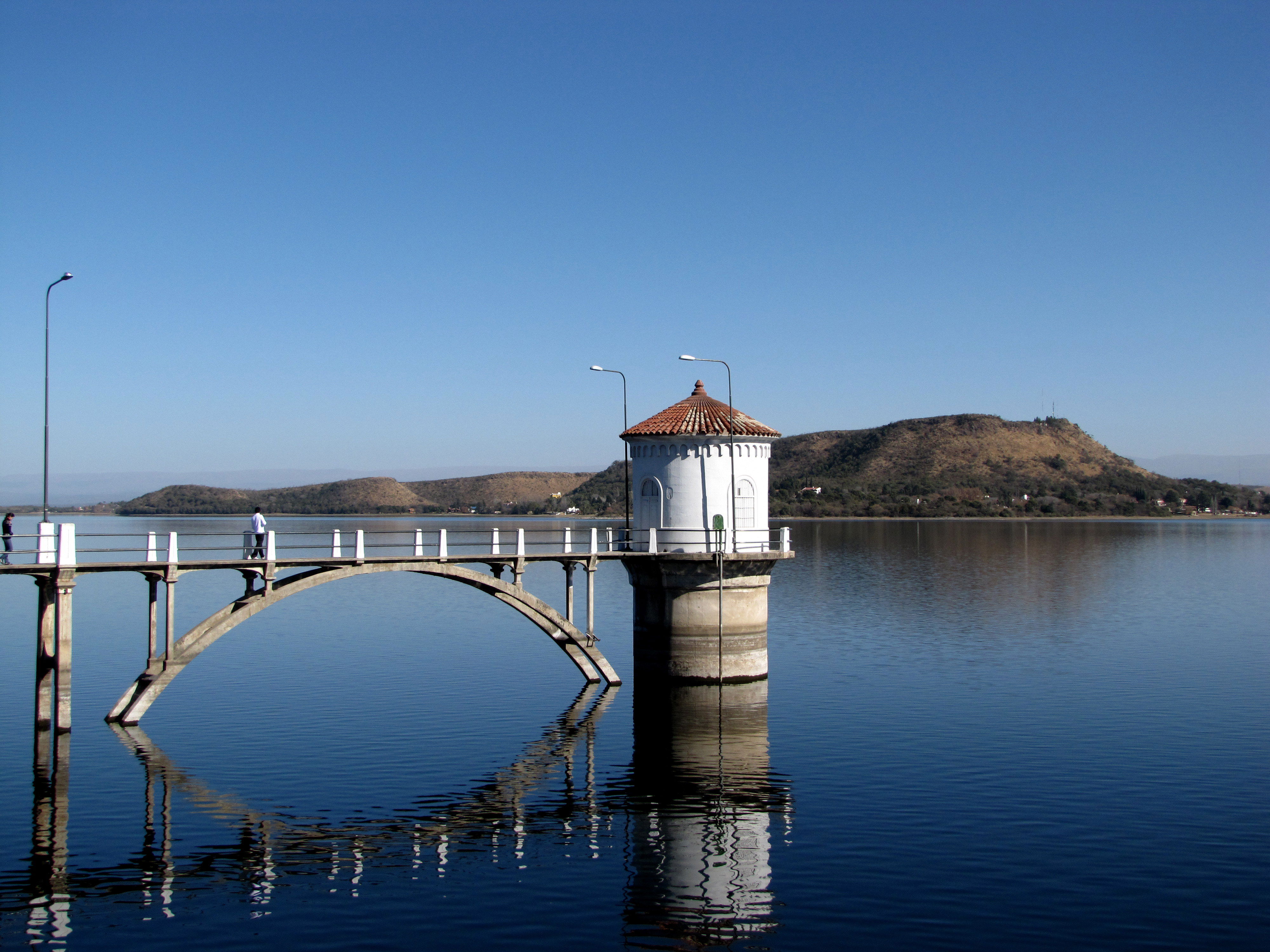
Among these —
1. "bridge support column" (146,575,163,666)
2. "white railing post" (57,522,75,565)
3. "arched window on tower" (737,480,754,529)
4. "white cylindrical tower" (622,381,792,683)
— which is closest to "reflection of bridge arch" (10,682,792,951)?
"bridge support column" (146,575,163,666)

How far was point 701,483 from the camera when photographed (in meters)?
40.1

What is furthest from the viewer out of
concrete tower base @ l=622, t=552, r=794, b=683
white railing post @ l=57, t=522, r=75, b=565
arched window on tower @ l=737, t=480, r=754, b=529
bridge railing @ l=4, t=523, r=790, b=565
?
arched window on tower @ l=737, t=480, r=754, b=529

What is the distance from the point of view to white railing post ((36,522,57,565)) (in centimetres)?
2928

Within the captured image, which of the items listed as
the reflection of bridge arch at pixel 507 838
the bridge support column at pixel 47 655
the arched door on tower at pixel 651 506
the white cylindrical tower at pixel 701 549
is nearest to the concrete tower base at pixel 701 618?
the white cylindrical tower at pixel 701 549

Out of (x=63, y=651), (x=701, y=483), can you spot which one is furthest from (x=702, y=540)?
(x=63, y=651)

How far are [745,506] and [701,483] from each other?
69.8 inches

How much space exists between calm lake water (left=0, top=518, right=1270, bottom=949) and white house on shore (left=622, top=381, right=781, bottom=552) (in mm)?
5314

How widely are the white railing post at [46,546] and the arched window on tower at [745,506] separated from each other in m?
21.3

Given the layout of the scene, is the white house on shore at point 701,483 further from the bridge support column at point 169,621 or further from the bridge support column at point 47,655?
the bridge support column at point 47,655

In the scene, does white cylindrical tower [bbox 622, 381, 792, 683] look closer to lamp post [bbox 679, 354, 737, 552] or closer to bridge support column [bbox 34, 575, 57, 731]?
lamp post [bbox 679, 354, 737, 552]

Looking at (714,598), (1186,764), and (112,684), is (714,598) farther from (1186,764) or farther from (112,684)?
(112,684)

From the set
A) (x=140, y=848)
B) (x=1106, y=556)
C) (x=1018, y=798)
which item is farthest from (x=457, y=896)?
(x=1106, y=556)

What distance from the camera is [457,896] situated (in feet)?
68.2

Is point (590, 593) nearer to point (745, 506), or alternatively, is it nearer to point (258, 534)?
point (745, 506)
